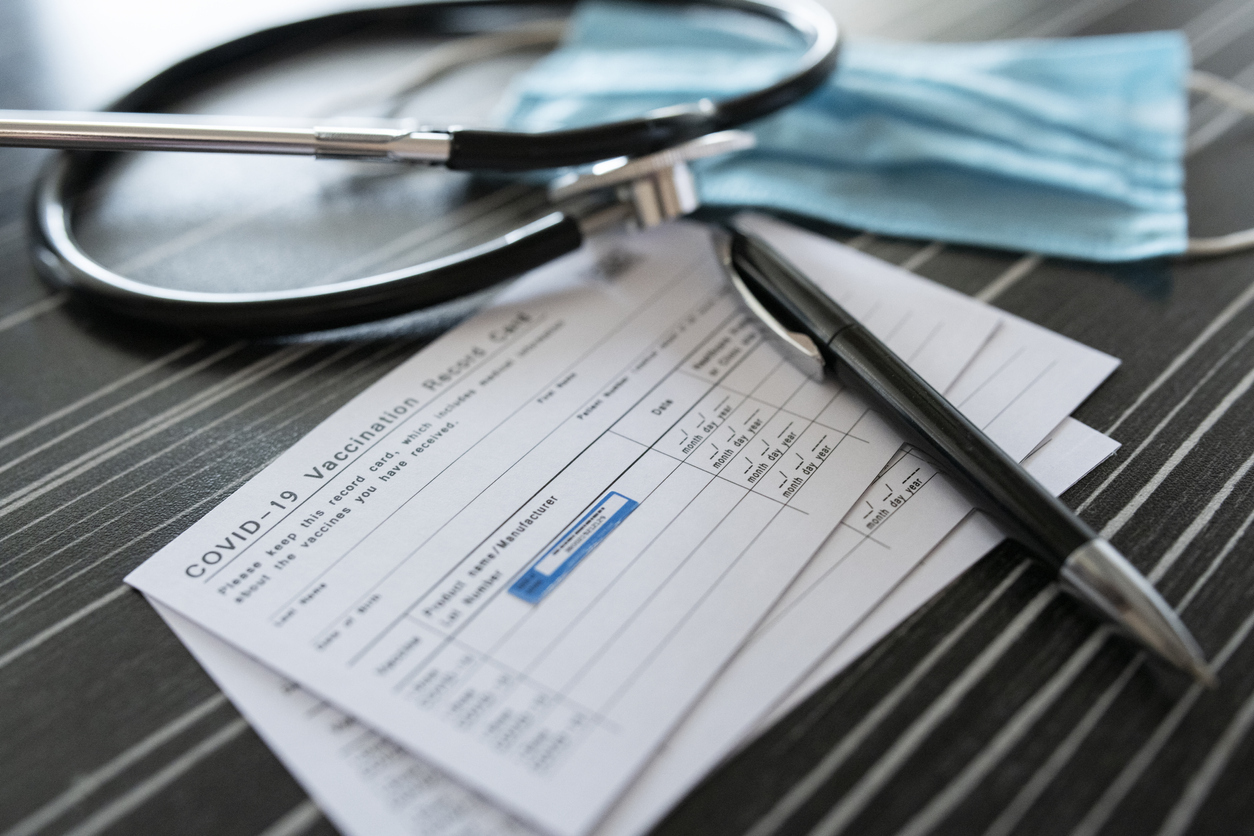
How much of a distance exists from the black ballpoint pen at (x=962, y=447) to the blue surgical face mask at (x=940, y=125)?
0.32ft

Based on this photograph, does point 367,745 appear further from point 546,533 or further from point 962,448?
point 962,448

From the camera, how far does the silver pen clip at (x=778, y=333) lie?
43 centimetres

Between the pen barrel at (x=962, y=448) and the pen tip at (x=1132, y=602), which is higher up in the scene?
the pen barrel at (x=962, y=448)

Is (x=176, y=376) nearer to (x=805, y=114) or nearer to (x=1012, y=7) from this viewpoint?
(x=805, y=114)

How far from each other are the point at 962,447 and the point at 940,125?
0.30 metres

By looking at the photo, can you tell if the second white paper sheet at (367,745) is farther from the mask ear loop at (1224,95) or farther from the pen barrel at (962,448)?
the mask ear loop at (1224,95)

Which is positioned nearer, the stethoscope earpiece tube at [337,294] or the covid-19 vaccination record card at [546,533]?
the covid-19 vaccination record card at [546,533]

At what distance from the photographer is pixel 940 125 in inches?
23.1

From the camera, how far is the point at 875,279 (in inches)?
19.3

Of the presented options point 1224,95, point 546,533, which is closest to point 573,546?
point 546,533

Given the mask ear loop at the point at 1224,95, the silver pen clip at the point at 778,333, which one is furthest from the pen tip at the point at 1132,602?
the mask ear loop at the point at 1224,95

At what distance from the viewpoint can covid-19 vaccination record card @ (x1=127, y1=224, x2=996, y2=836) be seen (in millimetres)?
318

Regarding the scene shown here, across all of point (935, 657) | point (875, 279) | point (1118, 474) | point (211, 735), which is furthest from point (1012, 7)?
point (211, 735)

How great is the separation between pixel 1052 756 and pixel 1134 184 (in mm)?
371
